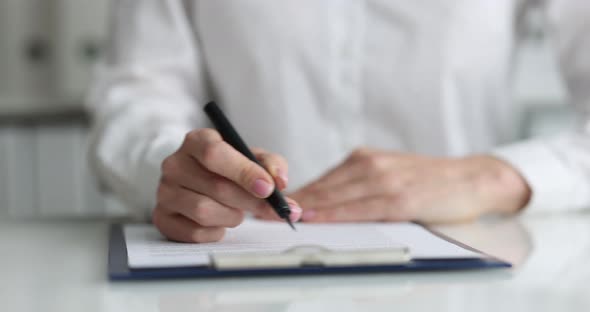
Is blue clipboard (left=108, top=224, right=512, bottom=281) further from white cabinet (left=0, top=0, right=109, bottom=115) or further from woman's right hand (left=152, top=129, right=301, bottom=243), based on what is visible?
white cabinet (left=0, top=0, right=109, bottom=115)

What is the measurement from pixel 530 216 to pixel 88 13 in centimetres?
203

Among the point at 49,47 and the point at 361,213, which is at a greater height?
the point at 361,213

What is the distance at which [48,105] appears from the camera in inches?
102

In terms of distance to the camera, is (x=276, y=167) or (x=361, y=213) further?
(x=361, y=213)

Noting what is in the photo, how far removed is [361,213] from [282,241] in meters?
0.19

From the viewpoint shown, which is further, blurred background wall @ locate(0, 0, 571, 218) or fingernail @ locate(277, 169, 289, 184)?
blurred background wall @ locate(0, 0, 571, 218)

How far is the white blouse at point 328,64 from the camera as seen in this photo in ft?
3.94

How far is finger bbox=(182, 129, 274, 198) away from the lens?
65 centimetres

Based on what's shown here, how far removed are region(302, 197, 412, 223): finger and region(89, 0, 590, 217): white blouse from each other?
35cm

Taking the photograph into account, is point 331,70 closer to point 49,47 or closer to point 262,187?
point 262,187

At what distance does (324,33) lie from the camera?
3.97 feet

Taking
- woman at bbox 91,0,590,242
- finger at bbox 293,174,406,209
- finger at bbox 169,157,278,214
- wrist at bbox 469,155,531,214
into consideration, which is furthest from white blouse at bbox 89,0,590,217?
finger at bbox 169,157,278,214

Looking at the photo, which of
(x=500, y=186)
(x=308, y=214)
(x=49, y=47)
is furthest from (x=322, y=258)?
(x=49, y=47)

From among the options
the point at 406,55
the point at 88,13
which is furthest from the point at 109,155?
the point at 88,13
